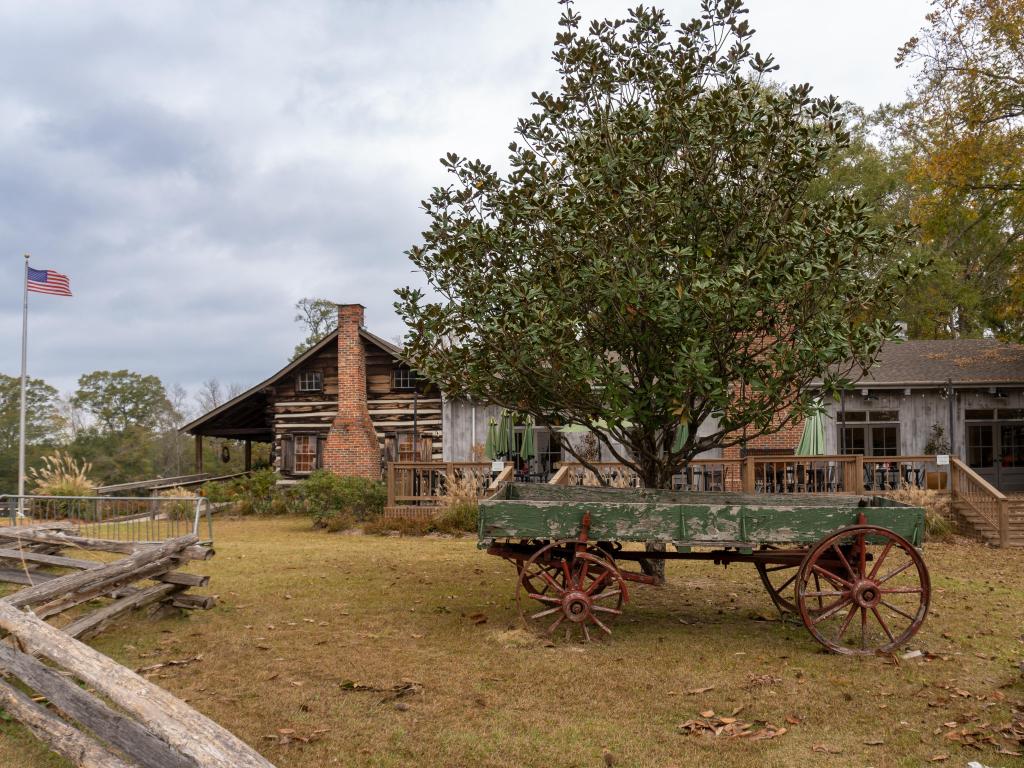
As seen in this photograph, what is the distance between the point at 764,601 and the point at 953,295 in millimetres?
26604

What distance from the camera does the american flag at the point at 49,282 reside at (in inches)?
883

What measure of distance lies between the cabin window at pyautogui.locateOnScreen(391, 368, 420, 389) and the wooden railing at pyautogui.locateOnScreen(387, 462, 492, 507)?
647cm

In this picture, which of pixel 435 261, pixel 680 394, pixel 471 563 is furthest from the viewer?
pixel 471 563

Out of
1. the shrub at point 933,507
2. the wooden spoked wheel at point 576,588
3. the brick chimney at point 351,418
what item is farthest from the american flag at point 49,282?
the shrub at point 933,507

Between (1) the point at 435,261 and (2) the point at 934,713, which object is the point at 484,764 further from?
(1) the point at 435,261

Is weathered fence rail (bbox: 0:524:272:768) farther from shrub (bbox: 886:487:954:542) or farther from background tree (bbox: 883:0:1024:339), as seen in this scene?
background tree (bbox: 883:0:1024:339)

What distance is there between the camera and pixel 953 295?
32.1 m

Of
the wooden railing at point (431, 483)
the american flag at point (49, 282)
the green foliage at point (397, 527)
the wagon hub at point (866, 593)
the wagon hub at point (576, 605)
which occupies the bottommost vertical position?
the green foliage at point (397, 527)

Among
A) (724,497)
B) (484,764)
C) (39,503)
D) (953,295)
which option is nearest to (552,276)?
(724,497)

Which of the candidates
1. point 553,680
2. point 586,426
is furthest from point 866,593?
point 586,426

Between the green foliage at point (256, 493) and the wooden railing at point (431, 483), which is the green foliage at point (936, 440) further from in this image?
the green foliage at point (256, 493)

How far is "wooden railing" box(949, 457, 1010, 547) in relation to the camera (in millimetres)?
15555

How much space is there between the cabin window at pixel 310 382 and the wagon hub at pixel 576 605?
62.8ft

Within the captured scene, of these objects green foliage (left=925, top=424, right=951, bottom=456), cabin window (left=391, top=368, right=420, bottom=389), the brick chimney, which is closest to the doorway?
green foliage (left=925, top=424, right=951, bottom=456)
